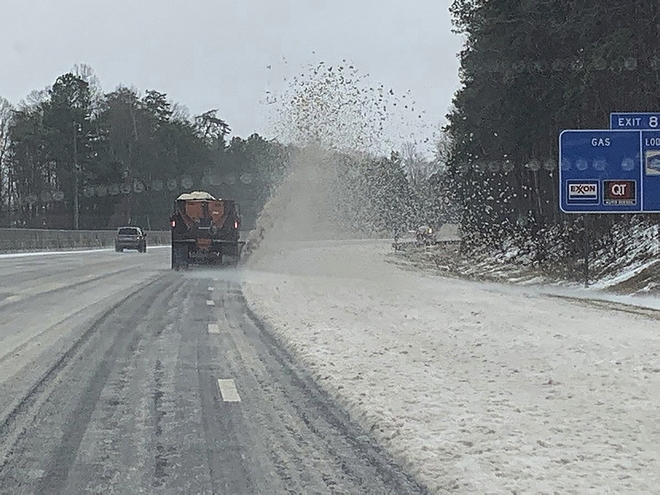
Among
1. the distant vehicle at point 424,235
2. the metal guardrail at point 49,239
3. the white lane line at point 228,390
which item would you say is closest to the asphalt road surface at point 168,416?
the white lane line at point 228,390

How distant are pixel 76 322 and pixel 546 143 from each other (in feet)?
91.7

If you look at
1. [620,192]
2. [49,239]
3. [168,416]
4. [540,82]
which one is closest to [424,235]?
[49,239]

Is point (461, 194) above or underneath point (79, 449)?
above

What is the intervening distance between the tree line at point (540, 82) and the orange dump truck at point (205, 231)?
11434mm

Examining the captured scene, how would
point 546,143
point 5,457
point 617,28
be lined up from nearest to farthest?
point 5,457 → point 617,28 → point 546,143

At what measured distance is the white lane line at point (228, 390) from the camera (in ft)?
30.8

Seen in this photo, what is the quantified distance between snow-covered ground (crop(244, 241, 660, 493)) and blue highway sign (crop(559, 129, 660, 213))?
3983mm

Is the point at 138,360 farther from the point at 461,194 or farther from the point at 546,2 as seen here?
the point at 461,194

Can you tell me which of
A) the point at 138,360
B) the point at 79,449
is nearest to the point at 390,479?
the point at 79,449

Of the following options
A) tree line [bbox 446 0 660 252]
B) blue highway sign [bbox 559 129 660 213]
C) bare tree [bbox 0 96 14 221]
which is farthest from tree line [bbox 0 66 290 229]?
blue highway sign [bbox 559 129 660 213]

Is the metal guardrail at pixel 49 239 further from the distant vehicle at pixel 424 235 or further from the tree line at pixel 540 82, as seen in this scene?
the tree line at pixel 540 82

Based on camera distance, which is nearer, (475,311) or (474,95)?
(475,311)

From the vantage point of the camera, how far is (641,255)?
93.2ft

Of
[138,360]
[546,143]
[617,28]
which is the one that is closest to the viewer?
[138,360]
